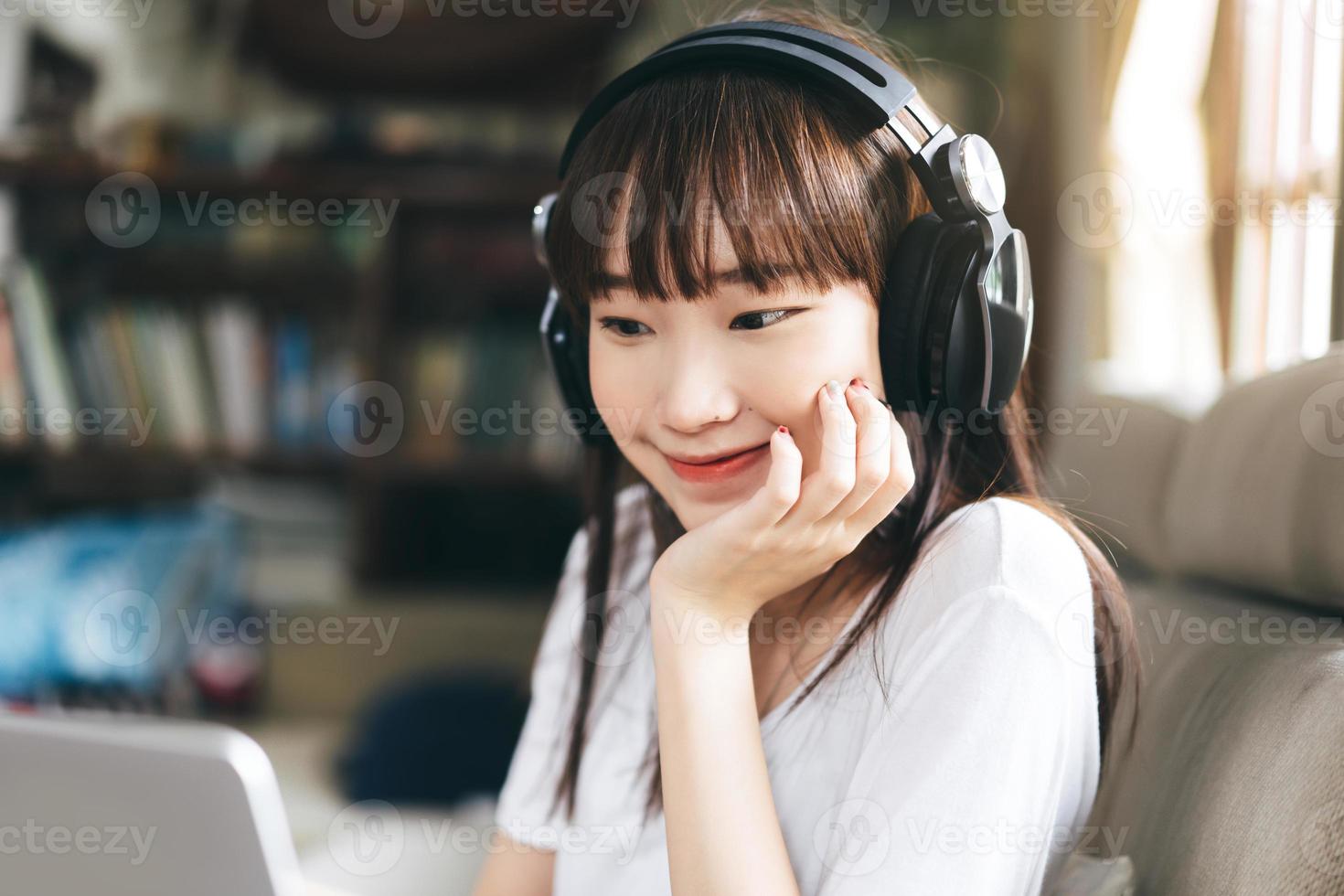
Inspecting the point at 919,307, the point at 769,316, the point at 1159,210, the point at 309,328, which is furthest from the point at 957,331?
the point at 309,328

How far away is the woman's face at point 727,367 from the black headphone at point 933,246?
29mm

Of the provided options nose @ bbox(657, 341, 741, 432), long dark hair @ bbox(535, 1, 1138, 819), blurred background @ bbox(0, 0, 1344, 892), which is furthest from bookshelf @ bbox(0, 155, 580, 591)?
nose @ bbox(657, 341, 741, 432)

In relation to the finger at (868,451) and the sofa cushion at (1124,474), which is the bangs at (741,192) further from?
the sofa cushion at (1124,474)

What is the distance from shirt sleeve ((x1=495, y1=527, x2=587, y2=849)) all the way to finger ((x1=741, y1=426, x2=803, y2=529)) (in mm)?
387

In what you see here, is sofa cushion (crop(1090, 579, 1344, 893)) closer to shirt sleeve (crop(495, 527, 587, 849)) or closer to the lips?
the lips

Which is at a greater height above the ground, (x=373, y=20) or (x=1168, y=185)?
(x=373, y=20)

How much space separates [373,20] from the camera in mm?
2066

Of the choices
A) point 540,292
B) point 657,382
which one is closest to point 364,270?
point 540,292

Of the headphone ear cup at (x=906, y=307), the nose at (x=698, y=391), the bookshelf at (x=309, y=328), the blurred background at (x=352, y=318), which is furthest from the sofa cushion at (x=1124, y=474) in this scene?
the bookshelf at (x=309, y=328)

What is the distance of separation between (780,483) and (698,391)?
0.27 feet

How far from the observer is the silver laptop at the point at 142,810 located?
509 millimetres

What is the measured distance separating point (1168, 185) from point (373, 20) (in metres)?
1.55

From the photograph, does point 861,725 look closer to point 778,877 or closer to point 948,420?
point 778,877

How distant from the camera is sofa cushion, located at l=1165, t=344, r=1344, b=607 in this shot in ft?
2.19
